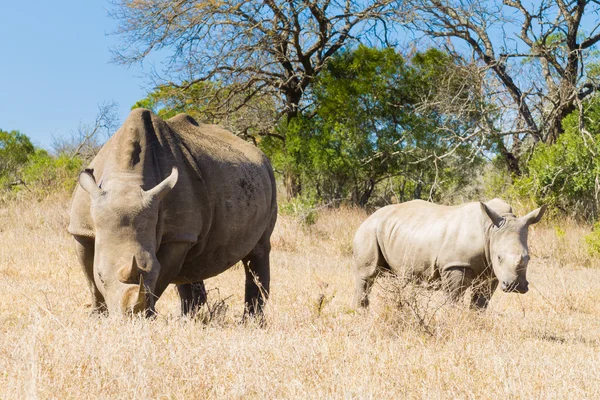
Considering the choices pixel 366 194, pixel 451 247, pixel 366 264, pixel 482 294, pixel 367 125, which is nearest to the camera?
pixel 482 294

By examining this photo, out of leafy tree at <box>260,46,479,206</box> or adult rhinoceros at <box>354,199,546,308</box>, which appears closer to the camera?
adult rhinoceros at <box>354,199,546,308</box>

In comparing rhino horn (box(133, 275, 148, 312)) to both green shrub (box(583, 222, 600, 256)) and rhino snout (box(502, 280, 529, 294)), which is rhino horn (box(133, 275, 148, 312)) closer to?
rhino snout (box(502, 280, 529, 294))

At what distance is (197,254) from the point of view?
582cm

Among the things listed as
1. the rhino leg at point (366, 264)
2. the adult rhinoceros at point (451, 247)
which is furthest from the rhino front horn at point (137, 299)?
the rhino leg at point (366, 264)

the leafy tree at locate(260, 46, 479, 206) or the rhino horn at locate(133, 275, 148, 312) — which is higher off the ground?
the leafy tree at locate(260, 46, 479, 206)

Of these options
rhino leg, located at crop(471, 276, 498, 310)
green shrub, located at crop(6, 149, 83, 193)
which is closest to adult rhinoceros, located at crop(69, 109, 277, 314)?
rhino leg, located at crop(471, 276, 498, 310)

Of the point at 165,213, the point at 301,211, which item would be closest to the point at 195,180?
the point at 165,213

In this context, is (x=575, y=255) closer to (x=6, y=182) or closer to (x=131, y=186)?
(x=131, y=186)

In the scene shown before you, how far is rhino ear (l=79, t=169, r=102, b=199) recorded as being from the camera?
15.9 feet

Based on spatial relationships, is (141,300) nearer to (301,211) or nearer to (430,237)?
(430,237)

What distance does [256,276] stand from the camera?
690cm

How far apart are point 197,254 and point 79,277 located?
3248 mm

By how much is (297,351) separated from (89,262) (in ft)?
5.76

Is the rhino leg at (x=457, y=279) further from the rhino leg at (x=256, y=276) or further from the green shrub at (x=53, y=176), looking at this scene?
the green shrub at (x=53, y=176)
